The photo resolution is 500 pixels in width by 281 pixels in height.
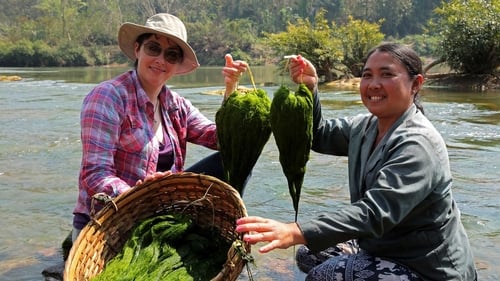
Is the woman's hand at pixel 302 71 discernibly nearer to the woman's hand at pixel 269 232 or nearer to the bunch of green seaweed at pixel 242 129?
the bunch of green seaweed at pixel 242 129

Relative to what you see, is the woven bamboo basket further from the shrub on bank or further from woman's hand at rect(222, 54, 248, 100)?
the shrub on bank

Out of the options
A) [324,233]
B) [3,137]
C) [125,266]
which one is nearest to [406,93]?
[324,233]

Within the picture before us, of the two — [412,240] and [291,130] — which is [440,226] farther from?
[291,130]

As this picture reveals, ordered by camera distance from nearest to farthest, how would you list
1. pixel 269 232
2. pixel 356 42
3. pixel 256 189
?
1. pixel 269 232
2. pixel 256 189
3. pixel 356 42

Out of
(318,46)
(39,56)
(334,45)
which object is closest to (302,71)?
(334,45)

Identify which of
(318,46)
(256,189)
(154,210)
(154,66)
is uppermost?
(154,66)

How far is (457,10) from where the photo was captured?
928 inches

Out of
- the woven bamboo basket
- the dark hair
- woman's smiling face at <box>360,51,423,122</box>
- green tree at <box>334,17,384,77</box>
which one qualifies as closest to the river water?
the woven bamboo basket

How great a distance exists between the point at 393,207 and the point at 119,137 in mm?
1638

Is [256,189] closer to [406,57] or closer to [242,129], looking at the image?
[242,129]

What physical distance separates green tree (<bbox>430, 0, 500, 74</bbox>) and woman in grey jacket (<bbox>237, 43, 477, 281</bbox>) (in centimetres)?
2146

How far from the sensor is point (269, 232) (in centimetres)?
211

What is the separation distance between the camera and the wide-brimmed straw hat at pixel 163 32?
3.24 meters

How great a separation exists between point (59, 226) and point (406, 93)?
340cm
